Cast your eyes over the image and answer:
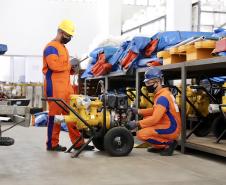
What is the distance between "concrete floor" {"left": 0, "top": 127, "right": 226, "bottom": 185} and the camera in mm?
3906

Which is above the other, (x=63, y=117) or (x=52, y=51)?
(x=52, y=51)

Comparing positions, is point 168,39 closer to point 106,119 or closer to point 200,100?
point 200,100

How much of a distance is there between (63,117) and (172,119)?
1.37 metres

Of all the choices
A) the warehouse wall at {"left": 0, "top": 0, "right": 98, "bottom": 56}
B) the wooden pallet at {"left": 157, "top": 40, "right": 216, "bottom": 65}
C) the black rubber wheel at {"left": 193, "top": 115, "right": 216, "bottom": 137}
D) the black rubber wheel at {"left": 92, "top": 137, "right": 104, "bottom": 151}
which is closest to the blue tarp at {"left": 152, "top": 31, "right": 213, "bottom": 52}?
the wooden pallet at {"left": 157, "top": 40, "right": 216, "bottom": 65}

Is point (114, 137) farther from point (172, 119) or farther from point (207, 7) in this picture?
point (207, 7)

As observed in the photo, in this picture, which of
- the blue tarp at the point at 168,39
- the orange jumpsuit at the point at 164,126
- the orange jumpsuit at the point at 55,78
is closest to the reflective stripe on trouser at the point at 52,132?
the orange jumpsuit at the point at 55,78

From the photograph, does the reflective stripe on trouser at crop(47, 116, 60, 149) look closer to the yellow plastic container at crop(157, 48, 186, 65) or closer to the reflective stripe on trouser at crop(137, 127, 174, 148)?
the reflective stripe on trouser at crop(137, 127, 174, 148)

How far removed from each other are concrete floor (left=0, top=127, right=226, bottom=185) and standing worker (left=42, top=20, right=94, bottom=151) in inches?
12.1

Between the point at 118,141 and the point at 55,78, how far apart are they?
1.18m

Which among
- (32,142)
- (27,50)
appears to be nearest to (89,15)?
(27,50)

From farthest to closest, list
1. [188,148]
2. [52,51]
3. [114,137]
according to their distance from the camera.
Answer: [188,148]
[52,51]
[114,137]

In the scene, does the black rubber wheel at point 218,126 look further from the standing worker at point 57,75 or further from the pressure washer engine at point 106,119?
the standing worker at point 57,75

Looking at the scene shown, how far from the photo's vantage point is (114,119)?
5.52 m

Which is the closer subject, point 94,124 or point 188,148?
point 94,124
